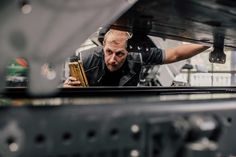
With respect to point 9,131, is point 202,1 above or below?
above

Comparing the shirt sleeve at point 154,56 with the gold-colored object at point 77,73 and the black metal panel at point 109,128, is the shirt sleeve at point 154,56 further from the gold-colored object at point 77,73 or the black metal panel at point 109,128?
the black metal panel at point 109,128

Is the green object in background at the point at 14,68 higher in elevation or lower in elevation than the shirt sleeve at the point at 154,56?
lower

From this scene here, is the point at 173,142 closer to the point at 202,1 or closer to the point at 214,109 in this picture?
the point at 214,109

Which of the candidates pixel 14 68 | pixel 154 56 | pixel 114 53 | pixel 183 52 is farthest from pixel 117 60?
pixel 14 68

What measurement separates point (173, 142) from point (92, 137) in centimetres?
11

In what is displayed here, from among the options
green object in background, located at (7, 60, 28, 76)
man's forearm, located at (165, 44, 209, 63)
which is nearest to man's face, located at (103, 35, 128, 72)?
man's forearm, located at (165, 44, 209, 63)

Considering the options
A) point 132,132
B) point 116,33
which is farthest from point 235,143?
point 116,33

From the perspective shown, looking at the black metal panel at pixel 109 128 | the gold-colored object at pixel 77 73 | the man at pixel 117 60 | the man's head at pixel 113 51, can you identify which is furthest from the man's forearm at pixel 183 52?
the black metal panel at pixel 109 128

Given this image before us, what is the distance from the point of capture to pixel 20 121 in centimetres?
35

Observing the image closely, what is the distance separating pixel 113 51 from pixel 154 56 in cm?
34

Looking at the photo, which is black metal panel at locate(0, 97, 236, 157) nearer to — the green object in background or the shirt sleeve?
the green object in background

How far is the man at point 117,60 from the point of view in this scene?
6.84ft

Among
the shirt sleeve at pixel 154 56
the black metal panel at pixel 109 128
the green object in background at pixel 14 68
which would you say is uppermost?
the shirt sleeve at pixel 154 56

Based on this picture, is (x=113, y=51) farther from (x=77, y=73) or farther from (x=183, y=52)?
(x=183, y=52)
